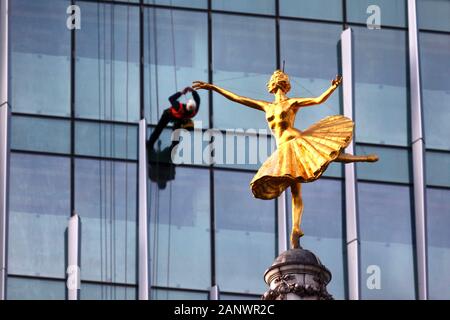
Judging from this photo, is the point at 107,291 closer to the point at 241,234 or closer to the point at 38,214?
the point at 38,214

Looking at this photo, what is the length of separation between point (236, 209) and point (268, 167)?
16.9 meters

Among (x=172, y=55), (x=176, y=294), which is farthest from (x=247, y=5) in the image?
(x=176, y=294)

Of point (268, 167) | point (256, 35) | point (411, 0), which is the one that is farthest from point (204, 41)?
point (268, 167)

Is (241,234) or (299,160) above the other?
(241,234)

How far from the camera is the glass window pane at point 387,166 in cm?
6594

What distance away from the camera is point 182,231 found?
64250 millimetres

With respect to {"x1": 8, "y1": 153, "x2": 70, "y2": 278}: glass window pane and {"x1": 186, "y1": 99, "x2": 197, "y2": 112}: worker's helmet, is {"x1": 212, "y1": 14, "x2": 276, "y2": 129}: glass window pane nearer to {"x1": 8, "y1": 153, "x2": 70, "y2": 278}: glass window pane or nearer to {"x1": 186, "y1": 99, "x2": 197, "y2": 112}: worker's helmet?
{"x1": 186, "y1": 99, "x2": 197, "y2": 112}: worker's helmet

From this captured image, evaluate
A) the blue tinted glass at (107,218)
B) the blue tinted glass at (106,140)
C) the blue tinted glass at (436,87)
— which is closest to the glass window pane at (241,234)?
the blue tinted glass at (107,218)

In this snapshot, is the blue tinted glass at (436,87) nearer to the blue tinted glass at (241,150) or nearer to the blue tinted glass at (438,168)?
the blue tinted glass at (438,168)

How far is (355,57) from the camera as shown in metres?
67.2

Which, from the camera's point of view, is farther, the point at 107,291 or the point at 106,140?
the point at 106,140

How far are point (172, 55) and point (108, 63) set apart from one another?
1.93 metres

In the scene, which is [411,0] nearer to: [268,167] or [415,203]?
[415,203]

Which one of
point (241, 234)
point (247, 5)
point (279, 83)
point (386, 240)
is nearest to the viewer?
point (279, 83)
